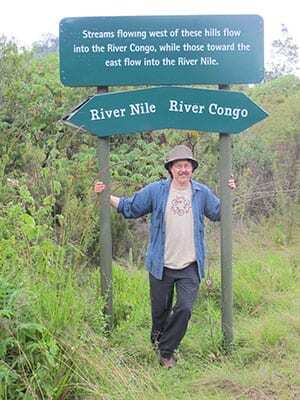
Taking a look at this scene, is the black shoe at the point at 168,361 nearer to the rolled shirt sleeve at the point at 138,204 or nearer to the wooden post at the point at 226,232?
the wooden post at the point at 226,232

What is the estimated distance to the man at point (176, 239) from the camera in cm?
530

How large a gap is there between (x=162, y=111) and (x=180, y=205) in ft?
2.51

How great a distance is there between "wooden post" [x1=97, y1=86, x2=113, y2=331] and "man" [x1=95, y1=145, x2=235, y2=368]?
277 millimetres

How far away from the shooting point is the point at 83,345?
14.1 feet

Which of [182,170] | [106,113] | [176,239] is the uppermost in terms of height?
[106,113]

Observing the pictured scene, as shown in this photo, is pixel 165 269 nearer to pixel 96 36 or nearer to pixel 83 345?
pixel 83 345

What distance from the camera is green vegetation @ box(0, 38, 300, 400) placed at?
4195 millimetres

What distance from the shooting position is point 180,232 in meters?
5.30

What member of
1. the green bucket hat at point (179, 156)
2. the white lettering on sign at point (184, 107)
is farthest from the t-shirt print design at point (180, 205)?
the white lettering on sign at point (184, 107)

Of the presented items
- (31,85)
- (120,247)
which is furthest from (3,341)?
(31,85)

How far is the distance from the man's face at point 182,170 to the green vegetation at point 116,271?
69cm

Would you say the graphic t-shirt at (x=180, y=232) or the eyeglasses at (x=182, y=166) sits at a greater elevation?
the eyeglasses at (x=182, y=166)

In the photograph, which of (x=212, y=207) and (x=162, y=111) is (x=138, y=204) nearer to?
(x=212, y=207)

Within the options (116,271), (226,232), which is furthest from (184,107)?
(116,271)
